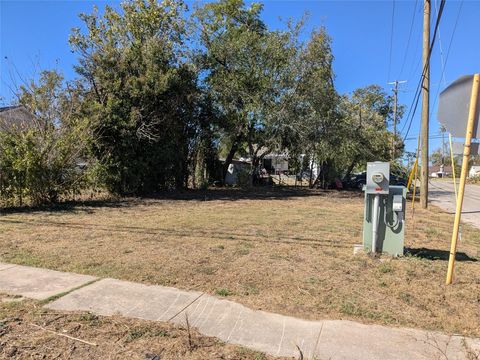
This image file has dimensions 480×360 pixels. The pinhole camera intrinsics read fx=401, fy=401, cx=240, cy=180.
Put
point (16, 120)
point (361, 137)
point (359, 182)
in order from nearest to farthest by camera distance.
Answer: point (16, 120)
point (361, 137)
point (359, 182)

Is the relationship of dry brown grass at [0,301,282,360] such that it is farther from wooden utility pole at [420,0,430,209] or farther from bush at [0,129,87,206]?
wooden utility pole at [420,0,430,209]

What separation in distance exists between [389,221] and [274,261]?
1.94 m

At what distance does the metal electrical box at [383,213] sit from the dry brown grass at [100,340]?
364cm

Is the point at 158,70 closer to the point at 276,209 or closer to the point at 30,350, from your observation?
the point at 276,209

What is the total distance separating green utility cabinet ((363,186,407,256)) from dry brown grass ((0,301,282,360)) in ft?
12.2

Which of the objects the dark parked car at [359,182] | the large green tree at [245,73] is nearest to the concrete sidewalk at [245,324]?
the large green tree at [245,73]

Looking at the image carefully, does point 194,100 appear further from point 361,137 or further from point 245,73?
point 361,137

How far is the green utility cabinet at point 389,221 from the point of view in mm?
6250

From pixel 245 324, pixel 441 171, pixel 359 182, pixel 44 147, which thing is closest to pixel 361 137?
pixel 359 182

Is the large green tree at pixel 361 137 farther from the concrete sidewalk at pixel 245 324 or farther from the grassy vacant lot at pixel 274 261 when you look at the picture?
the concrete sidewalk at pixel 245 324

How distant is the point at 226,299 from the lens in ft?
15.1

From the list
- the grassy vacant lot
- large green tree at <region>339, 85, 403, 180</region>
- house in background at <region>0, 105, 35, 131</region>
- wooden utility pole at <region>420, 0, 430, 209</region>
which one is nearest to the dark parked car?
large green tree at <region>339, 85, 403, 180</region>

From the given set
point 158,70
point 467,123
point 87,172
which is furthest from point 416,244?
point 158,70

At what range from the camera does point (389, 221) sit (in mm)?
6352
